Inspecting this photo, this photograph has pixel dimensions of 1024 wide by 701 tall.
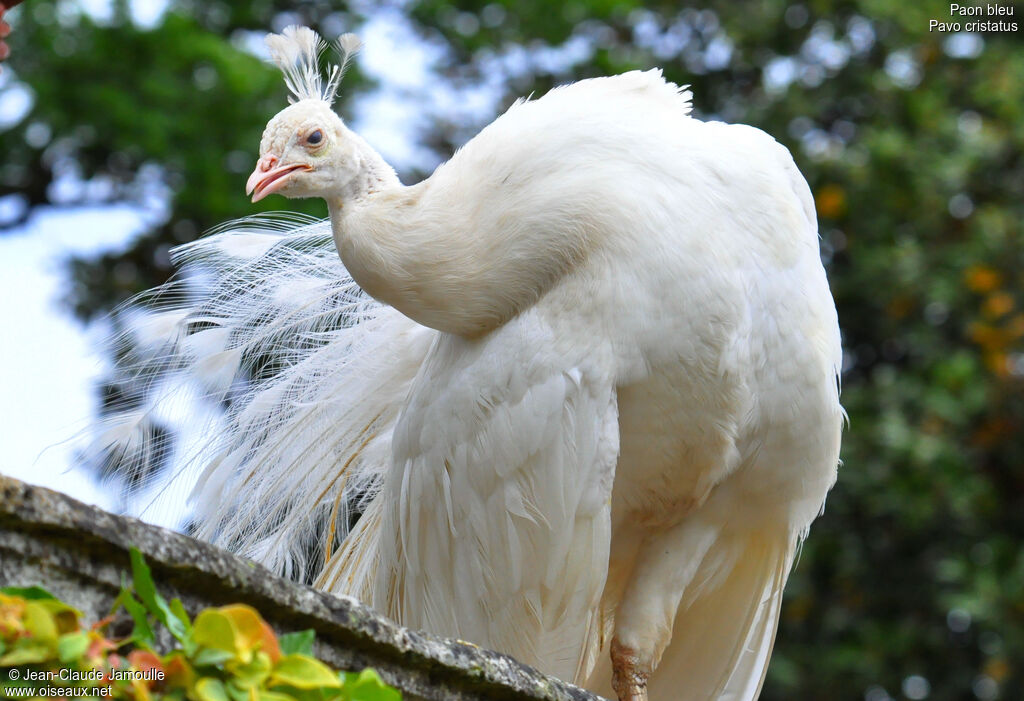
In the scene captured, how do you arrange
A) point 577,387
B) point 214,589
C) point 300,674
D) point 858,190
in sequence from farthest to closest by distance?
1. point 858,190
2. point 577,387
3. point 214,589
4. point 300,674

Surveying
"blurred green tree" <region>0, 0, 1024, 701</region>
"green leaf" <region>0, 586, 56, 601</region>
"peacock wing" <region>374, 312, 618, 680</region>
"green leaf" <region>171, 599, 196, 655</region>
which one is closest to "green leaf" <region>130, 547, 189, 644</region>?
"green leaf" <region>171, 599, 196, 655</region>

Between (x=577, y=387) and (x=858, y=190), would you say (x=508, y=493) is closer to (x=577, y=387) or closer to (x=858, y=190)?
(x=577, y=387)

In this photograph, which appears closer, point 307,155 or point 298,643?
point 298,643

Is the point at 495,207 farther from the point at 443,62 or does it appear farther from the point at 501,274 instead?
the point at 443,62

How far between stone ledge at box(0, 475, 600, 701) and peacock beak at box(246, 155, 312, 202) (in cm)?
173

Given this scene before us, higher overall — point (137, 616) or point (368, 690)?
point (137, 616)

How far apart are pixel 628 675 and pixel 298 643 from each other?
2152mm

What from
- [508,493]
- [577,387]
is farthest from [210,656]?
[508,493]

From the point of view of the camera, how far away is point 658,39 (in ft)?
36.0

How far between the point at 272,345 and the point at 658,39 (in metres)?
7.22

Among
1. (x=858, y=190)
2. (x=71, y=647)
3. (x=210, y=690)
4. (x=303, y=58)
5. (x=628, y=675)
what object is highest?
(x=303, y=58)

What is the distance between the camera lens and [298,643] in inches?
70.1

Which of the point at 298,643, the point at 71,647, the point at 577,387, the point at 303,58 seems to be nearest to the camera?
the point at 71,647

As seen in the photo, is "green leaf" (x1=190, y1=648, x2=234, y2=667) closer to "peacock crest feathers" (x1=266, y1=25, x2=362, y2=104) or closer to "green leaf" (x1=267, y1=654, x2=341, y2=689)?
"green leaf" (x1=267, y1=654, x2=341, y2=689)
